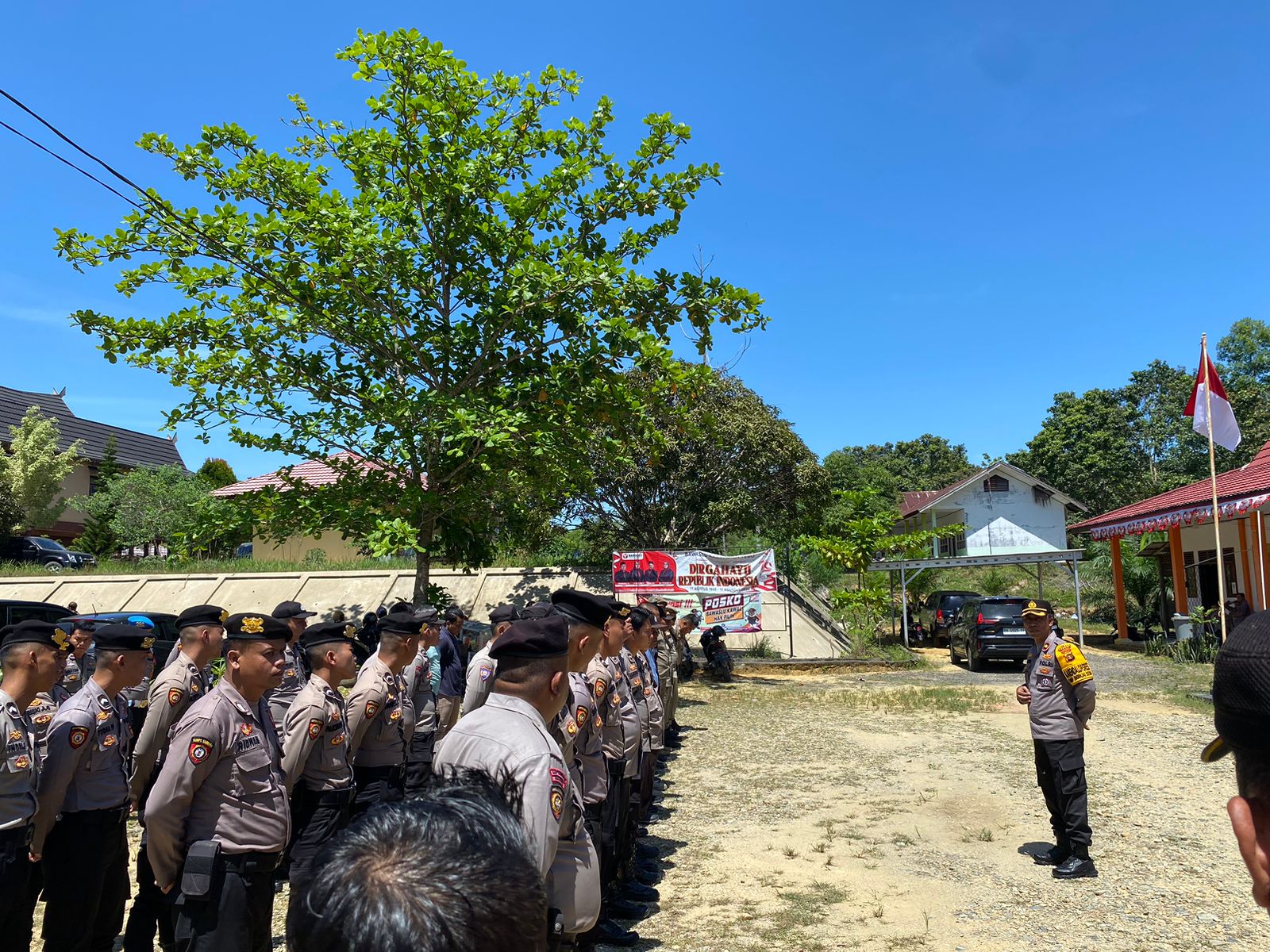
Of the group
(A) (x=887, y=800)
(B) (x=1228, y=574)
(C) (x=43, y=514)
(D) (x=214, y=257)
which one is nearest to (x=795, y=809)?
(A) (x=887, y=800)

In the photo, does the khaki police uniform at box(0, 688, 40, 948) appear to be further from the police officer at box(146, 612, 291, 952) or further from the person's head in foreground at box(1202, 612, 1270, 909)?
the person's head in foreground at box(1202, 612, 1270, 909)

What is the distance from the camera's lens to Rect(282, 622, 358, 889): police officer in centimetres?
457

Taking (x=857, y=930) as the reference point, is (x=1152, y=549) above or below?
above

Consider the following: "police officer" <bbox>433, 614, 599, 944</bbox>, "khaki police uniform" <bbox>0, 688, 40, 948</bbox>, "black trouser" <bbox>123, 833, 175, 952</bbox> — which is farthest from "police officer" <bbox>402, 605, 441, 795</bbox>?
"police officer" <bbox>433, 614, 599, 944</bbox>

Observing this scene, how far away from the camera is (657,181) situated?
464 inches

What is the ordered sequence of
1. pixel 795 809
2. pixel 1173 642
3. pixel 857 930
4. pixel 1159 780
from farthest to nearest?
pixel 1173 642, pixel 1159 780, pixel 795 809, pixel 857 930

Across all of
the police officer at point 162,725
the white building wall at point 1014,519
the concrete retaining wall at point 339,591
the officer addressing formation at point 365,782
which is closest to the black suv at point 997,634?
the concrete retaining wall at point 339,591

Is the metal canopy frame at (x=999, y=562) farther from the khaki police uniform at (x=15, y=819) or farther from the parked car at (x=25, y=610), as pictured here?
the khaki police uniform at (x=15, y=819)

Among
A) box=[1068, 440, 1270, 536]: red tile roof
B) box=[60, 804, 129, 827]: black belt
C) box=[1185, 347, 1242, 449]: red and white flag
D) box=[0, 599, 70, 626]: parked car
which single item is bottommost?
box=[60, 804, 129, 827]: black belt

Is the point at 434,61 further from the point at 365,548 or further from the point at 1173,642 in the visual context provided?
the point at 1173,642

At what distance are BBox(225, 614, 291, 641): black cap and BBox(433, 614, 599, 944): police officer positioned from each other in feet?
4.33

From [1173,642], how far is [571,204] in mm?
17551

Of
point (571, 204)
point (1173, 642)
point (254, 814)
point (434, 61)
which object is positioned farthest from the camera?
point (1173, 642)

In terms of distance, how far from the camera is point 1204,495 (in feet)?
64.3
